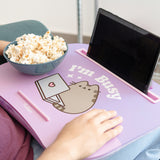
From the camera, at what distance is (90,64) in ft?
2.72

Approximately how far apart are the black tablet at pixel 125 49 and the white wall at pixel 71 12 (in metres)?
1.03

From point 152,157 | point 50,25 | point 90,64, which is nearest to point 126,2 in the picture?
point 50,25

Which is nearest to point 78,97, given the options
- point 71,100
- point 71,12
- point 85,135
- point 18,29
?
point 71,100

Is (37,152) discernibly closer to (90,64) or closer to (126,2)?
(90,64)

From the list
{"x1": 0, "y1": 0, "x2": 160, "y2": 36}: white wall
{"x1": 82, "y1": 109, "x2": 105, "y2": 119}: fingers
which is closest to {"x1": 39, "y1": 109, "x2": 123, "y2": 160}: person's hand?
{"x1": 82, "y1": 109, "x2": 105, "y2": 119}: fingers

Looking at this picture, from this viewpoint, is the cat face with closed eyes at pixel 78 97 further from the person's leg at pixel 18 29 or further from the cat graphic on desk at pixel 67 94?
the person's leg at pixel 18 29

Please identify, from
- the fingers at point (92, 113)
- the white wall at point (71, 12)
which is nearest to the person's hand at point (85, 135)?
the fingers at point (92, 113)

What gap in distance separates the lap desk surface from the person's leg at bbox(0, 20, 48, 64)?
32 cm

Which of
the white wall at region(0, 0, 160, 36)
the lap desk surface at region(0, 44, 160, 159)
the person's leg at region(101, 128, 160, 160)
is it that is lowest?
the white wall at region(0, 0, 160, 36)

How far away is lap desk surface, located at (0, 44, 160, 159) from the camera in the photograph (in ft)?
1.91

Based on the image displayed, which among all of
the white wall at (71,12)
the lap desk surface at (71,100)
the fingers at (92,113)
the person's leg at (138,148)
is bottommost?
the white wall at (71,12)

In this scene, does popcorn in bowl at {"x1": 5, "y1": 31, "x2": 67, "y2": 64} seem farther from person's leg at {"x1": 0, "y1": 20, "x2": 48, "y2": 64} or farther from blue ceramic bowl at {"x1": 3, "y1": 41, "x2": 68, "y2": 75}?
person's leg at {"x1": 0, "y1": 20, "x2": 48, "y2": 64}

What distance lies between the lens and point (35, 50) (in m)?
0.76

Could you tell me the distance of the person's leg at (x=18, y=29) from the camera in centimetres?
111
